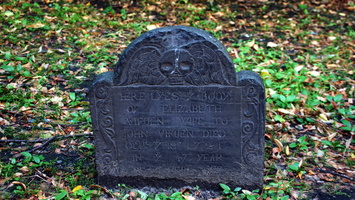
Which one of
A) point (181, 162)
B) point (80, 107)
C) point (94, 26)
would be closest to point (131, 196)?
point (181, 162)

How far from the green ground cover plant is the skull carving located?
107 cm

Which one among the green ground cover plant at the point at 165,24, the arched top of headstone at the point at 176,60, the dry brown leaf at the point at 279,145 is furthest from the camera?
the dry brown leaf at the point at 279,145

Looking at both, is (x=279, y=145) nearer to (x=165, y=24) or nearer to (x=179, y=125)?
(x=179, y=125)

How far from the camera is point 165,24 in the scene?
8.13 m

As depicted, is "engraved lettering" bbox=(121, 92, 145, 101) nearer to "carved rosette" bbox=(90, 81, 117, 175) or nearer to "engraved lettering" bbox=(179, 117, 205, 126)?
"carved rosette" bbox=(90, 81, 117, 175)

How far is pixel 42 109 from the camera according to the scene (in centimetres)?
509

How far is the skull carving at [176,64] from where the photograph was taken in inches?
132

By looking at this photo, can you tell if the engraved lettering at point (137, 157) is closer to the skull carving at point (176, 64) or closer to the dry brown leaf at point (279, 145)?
the skull carving at point (176, 64)

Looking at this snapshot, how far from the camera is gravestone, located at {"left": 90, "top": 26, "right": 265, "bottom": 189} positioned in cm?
335

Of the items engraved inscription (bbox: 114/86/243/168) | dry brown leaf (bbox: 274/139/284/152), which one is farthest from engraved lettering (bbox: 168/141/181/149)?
dry brown leaf (bbox: 274/139/284/152)

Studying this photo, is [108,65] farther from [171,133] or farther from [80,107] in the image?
[171,133]

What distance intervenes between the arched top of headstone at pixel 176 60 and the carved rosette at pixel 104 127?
0.58 ft

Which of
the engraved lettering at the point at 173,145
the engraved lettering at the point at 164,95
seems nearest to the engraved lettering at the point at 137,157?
the engraved lettering at the point at 173,145

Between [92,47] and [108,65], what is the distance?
0.79m
